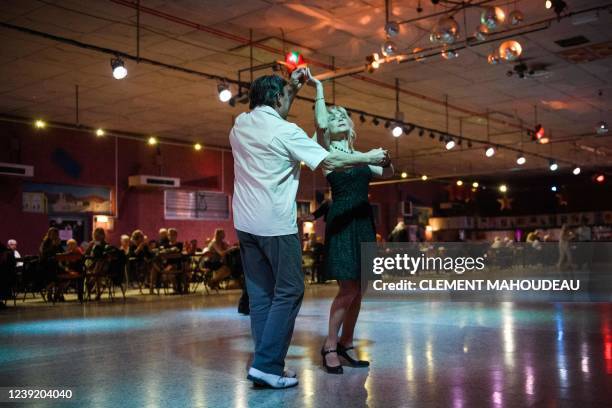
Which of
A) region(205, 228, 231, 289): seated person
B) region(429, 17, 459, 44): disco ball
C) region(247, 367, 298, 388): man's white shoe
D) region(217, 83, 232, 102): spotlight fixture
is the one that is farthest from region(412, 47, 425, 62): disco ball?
region(247, 367, 298, 388): man's white shoe

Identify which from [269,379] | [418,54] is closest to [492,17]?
[418,54]

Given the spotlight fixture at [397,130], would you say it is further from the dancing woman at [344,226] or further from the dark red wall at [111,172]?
the dancing woman at [344,226]

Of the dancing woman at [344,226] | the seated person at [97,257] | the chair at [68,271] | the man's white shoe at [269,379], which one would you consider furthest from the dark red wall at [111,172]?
the man's white shoe at [269,379]

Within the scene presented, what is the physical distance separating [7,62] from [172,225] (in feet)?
23.7

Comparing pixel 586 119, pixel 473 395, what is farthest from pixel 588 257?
pixel 473 395

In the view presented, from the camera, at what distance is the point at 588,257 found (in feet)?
49.1

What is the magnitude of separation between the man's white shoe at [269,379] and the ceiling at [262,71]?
18.1ft

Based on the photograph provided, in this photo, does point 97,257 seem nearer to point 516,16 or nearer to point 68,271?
point 68,271

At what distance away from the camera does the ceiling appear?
780 centimetres

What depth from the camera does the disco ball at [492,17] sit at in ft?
21.9

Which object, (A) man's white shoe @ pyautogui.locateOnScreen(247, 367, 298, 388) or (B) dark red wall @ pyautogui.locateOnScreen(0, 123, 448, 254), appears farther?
(B) dark red wall @ pyautogui.locateOnScreen(0, 123, 448, 254)

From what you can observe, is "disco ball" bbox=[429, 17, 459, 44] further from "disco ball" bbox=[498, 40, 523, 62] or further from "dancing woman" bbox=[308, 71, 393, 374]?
"dancing woman" bbox=[308, 71, 393, 374]

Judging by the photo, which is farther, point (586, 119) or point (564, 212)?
point (564, 212)

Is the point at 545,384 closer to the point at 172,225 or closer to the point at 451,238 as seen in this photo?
the point at 172,225
